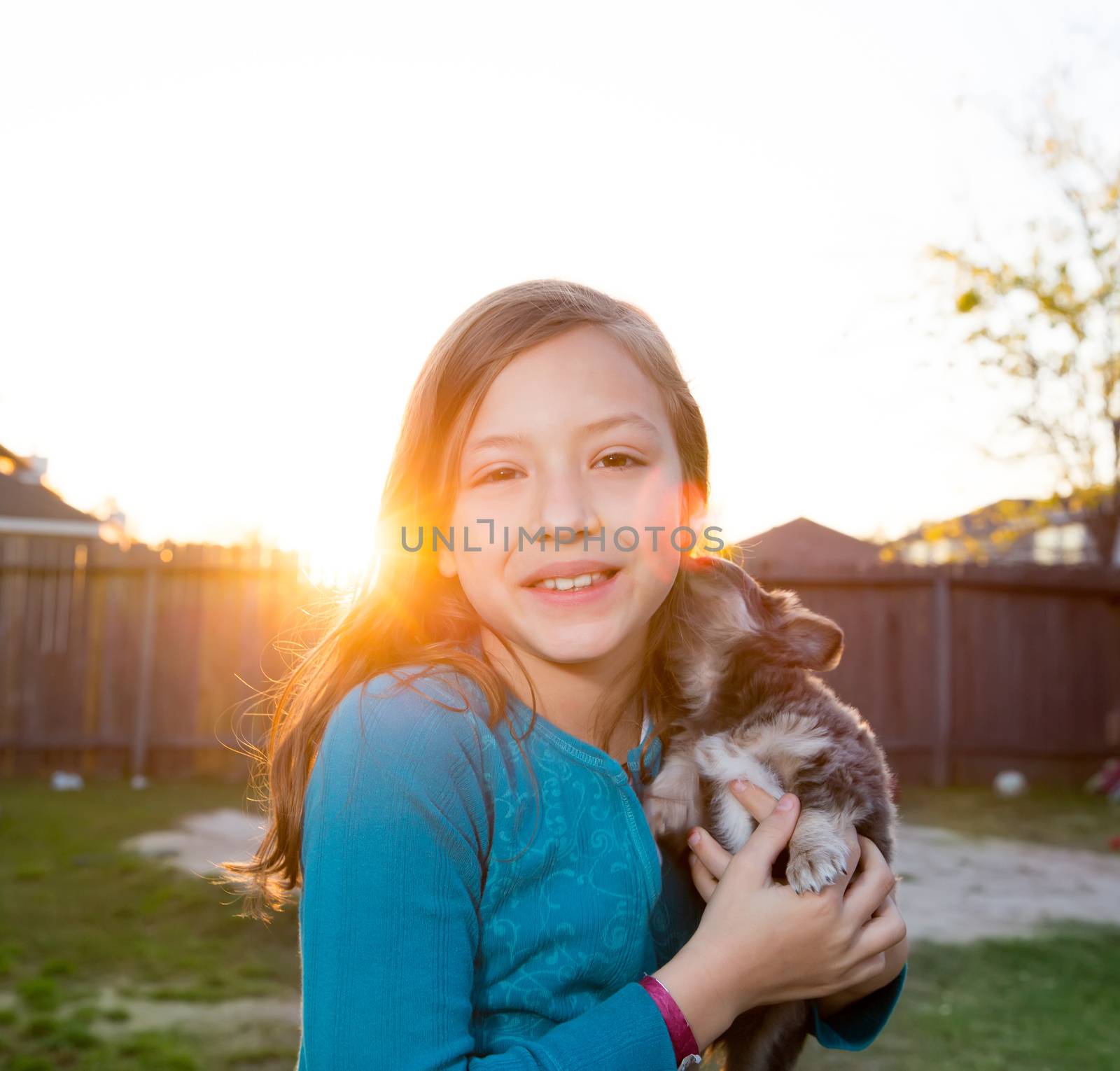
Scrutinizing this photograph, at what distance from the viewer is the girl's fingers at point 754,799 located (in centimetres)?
223

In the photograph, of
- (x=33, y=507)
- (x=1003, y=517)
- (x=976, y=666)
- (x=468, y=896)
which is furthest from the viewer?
(x=33, y=507)

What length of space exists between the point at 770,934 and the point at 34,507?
958 inches

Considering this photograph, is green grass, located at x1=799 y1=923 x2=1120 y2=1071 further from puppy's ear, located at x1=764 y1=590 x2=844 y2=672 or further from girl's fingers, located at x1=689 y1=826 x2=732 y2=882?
girl's fingers, located at x1=689 y1=826 x2=732 y2=882

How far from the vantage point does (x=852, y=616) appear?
10969mm

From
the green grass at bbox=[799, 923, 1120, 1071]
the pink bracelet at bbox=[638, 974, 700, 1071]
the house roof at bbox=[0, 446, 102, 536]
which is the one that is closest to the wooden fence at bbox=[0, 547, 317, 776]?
the green grass at bbox=[799, 923, 1120, 1071]

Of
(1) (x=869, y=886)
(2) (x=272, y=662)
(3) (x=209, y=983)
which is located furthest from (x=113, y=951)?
(2) (x=272, y=662)

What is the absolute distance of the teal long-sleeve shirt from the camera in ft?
5.01

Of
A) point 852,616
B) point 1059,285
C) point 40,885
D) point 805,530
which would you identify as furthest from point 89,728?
point 1059,285

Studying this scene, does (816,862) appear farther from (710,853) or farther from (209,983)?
(209,983)

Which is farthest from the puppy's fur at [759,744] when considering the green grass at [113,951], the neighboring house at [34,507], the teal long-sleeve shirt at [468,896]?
the neighboring house at [34,507]

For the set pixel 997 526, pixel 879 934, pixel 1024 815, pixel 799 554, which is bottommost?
pixel 1024 815

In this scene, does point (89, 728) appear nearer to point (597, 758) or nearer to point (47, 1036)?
point (47, 1036)

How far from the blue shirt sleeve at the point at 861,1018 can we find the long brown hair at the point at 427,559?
859mm

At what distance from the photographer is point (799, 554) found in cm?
1171
